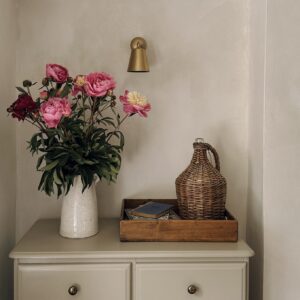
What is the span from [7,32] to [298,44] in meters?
1.15

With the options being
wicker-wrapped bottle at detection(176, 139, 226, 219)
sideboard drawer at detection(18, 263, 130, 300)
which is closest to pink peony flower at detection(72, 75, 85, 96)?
wicker-wrapped bottle at detection(176, 139, 226, 219)

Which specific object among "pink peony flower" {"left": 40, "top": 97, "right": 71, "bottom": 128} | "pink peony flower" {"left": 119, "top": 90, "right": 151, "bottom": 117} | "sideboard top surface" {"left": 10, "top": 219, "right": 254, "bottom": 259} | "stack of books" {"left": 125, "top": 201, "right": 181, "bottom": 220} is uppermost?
"pink peony flower" {"left": 119, "top": 90, "right": 151, "bottom": 117}

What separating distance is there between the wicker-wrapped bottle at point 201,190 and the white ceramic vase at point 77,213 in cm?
36

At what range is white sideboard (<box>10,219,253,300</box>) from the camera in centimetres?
146

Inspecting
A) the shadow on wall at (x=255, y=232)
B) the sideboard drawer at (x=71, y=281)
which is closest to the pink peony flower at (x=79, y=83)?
the sideboard drawer at (x=71, y=281)

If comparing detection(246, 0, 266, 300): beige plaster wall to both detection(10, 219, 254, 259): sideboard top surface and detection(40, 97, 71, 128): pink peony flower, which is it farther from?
detection(40, 97, 71, 128): pink peony flower

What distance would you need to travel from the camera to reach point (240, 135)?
1892 millimetres

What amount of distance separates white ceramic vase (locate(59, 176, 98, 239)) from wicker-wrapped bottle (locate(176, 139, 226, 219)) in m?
0.36

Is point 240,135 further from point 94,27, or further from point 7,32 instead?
point 7,32

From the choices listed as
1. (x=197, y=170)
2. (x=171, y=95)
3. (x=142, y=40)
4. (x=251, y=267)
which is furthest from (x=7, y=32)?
(x=251, y=267)

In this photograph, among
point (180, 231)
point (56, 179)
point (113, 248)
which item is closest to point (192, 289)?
point (180, 231)

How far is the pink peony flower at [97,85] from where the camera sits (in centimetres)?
148

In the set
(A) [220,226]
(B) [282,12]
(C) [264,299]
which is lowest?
(C) [264,299]

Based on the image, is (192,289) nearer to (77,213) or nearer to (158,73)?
(77,213)
